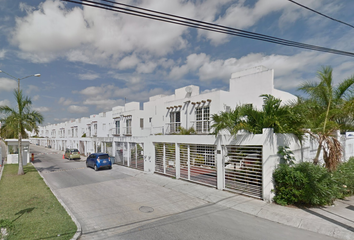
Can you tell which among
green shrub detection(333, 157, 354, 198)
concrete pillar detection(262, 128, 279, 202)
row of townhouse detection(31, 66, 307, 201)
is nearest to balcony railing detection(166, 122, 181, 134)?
row of townhouse detection(31, 66, 307, 201)

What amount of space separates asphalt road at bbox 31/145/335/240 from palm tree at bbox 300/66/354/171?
4.29m

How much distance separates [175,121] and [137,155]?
5.85m

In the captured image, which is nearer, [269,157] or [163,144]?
[269,157]

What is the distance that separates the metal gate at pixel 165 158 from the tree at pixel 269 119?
206 inches

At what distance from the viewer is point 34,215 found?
25.8 ft

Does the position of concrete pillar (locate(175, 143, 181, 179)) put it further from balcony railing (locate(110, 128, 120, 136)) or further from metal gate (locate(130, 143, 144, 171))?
balcony railing (locate(110, 128, 120, 136))

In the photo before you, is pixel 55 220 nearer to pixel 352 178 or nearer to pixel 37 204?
pixel 37 204

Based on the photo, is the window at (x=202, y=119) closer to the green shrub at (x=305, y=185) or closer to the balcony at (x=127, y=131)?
the green shrub at (x=305, y=185)

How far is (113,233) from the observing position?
22.4 ft

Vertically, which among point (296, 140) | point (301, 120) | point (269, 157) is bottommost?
point (269, 157)

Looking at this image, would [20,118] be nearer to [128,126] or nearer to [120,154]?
[120,154]

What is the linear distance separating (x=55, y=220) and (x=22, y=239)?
56.4 inches

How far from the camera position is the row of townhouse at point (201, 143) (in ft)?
33.3

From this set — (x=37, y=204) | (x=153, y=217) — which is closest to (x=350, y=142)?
(x=153, y=217)
